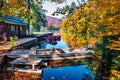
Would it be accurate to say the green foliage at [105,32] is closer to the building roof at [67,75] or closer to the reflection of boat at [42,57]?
the building roof at [67,75]

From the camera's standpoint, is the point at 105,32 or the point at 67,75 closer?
the point at 105,32

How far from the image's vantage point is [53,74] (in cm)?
1285

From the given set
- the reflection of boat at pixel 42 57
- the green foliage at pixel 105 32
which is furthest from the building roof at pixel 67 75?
the reflection of boat at pixel 42 57

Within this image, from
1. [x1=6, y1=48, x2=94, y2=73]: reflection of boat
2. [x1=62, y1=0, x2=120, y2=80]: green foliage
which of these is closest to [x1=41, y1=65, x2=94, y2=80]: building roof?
[x1=62, y1=0, x2=120, y2=80]: green foliage

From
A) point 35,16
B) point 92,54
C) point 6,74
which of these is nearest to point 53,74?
point 6,74

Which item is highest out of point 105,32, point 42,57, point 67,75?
point 105,32

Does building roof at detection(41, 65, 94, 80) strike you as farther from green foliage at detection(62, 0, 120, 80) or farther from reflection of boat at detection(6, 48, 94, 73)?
reflection of boat at detection(6, 48, 94, 73)

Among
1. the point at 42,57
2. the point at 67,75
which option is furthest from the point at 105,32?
the point at 42,57

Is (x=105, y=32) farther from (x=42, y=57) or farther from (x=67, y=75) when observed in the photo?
(x=42, y=57)

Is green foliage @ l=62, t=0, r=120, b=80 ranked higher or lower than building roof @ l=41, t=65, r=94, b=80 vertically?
higher

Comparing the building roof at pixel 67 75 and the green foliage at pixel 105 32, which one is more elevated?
the green foliage at pixel 105 32

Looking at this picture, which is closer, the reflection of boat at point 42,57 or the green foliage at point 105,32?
the green foliage at point 105,32

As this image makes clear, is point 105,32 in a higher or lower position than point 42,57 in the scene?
higher

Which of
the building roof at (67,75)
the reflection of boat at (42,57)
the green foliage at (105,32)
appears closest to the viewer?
the green foliage at (105,32)
